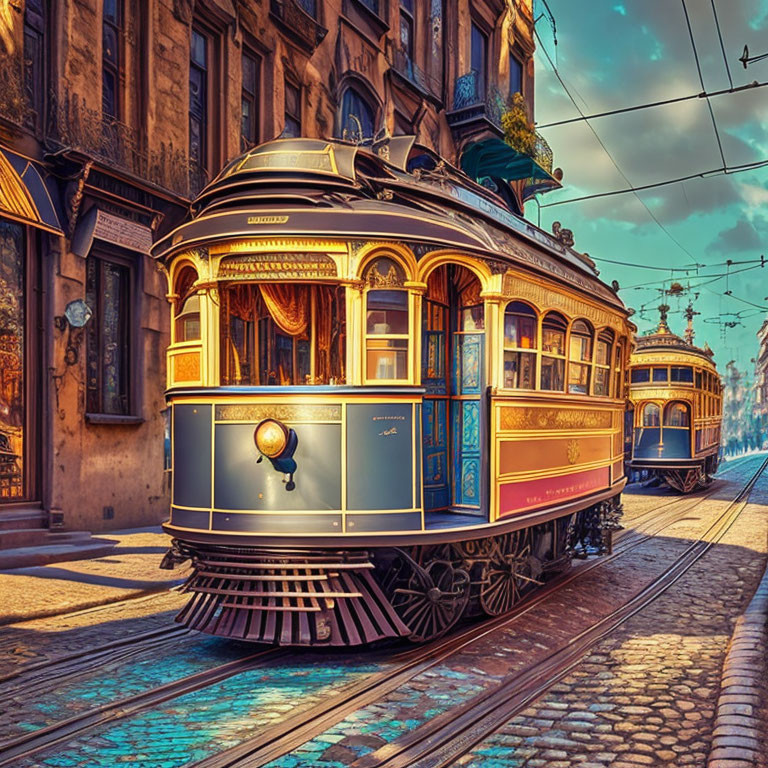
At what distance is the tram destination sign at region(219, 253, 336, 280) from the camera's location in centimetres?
631

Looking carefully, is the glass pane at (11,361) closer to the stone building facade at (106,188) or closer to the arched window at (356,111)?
the stone building facade at (106,188)

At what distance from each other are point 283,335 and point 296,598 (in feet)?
7.51

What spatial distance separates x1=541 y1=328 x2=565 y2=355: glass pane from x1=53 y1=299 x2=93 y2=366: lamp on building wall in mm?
7316

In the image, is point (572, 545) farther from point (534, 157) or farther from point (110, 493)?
point (534, 157)

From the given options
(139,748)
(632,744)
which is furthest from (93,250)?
(632,744)

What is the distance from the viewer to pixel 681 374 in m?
22.5

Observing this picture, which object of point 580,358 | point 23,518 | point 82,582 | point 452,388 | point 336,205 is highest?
point 336,205

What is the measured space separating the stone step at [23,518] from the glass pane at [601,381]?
304 inches

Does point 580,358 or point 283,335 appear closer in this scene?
point 283,335

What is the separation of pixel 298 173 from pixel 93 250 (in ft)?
23.9

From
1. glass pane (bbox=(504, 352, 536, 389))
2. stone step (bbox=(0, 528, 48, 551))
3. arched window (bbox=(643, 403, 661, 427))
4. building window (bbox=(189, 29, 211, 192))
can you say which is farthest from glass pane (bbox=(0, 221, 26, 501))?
arched window (bbox=(643, 403, 661, 427))

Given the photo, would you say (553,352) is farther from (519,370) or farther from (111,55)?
(111,55)

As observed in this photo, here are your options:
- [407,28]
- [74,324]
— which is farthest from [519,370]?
[407,28]

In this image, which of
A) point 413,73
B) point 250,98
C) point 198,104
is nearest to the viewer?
point 198,104
